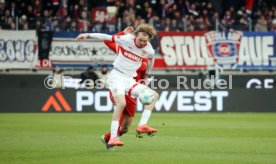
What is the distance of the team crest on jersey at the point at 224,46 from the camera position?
109ft

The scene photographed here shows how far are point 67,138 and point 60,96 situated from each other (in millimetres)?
12618

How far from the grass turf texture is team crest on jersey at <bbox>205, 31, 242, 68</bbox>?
8.72m

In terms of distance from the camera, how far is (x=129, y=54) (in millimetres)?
14430

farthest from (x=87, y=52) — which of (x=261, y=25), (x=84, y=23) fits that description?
(x=261, y=25)

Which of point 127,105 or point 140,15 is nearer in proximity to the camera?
point 127,105

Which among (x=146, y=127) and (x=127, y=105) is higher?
(x=127, y=105)

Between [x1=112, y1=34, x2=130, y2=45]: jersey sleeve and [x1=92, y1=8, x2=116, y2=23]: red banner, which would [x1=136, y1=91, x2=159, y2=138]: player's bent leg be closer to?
[x1=112, y1=34, x2=130, y2=45]: jersey sleeve

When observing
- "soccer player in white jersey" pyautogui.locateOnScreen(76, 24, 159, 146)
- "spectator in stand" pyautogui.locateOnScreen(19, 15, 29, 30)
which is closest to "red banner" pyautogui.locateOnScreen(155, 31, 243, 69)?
"spectator in stand" pyautogui.locateOnScreen(19, 15, 29, 30)

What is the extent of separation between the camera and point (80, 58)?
33.0 m

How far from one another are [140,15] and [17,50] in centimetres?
556

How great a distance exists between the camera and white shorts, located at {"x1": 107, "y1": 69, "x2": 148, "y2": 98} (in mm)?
14148

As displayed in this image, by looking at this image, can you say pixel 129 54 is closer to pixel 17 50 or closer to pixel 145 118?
pixel 145 118

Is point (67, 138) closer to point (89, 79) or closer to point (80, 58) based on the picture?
point (89, 79)

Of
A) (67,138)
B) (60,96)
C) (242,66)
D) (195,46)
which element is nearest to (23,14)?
(60,96)
